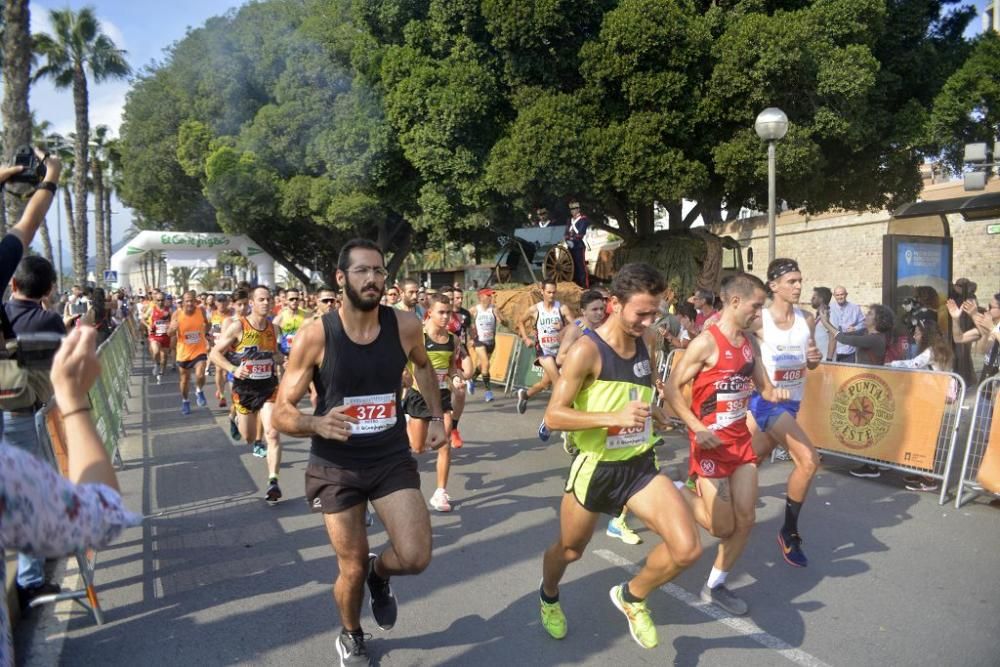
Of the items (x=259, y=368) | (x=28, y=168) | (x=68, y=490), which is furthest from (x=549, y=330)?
(x=68, y=490)

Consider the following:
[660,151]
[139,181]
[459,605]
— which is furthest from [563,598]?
[139,181]

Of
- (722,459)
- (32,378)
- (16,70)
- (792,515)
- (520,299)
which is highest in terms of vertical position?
(16,70)

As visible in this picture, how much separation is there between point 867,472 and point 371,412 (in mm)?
5768

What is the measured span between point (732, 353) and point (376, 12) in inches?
793

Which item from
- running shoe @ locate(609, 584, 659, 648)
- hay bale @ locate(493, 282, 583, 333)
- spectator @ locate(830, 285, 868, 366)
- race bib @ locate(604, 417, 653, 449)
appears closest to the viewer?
running shoe @ locate(609, 584, 659, 648)

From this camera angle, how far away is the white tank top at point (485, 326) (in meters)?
12.8

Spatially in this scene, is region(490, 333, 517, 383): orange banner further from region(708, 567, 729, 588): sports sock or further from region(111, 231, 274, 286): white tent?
region(111, 231, 274, 286): white tent

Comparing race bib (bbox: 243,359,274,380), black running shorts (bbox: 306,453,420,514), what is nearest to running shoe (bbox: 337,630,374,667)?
black running shorts (bbox: 306,453,420,514)

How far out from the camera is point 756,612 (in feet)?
14.1

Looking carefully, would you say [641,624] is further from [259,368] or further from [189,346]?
[189,346]

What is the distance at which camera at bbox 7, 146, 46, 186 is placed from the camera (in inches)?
127

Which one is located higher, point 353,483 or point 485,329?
point 485,329

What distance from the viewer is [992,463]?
6.16 m

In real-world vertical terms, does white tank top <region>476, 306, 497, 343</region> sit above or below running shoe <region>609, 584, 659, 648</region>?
above
